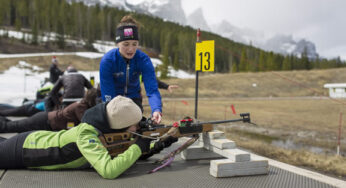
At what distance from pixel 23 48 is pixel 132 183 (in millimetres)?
64586

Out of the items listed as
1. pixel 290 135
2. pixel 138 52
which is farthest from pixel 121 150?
pixel 290 135

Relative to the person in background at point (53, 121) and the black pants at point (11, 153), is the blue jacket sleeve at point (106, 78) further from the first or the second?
the person in background at point (53, 121)

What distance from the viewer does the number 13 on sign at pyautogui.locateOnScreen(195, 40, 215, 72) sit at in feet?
17.5

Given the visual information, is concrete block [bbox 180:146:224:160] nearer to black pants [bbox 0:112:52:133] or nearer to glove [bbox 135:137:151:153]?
glove [bbox 135:137:151:153]

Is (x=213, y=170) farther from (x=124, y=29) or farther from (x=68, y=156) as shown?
(x=124, y=29)

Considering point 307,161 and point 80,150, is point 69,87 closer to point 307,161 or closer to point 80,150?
point 80,150

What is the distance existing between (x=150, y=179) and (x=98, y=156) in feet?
1.79

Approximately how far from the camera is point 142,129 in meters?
2.93

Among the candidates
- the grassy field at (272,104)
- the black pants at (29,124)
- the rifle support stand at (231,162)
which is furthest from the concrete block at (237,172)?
the black pants at (29,124)

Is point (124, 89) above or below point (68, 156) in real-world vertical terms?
above

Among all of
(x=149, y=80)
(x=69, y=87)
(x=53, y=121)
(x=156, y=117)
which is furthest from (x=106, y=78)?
(x=69, y=87)

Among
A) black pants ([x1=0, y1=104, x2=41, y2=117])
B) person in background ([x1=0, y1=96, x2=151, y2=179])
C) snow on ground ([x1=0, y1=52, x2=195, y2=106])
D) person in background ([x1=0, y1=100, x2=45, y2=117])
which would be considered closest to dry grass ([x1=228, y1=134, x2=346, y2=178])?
person in background ([x1=0, y1=96, x2=151, y2=179])

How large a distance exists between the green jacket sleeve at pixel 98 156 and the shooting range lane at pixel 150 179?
0.34 feet

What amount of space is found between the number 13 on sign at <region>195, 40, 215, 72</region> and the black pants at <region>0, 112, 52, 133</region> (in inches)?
115
